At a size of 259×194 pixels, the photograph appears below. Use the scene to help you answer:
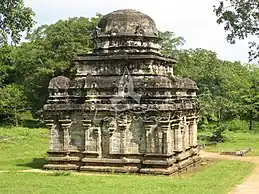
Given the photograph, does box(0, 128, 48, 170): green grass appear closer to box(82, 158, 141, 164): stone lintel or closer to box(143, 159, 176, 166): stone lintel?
box(82, 158, 141, 164): stone lintel

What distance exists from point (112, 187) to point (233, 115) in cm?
2758

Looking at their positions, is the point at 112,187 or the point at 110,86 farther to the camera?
the point at 110,86

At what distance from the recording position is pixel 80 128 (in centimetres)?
1870

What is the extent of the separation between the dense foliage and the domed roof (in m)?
18.7

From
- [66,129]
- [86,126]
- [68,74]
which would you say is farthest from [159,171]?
[68,74]

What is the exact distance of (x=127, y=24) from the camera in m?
19.8

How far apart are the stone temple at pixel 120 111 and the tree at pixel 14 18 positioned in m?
3.21

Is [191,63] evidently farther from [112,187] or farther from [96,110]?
[112,187]

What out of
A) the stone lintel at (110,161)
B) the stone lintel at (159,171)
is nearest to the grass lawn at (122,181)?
the stone lintel at (159,171)

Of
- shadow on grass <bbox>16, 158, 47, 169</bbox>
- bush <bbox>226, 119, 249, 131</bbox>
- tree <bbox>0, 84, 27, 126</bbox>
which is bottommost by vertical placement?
shadow on grass <bbox>16, 158, 47, 169</bbox>

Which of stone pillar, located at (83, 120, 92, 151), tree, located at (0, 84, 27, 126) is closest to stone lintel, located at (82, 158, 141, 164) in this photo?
stone pillar, located at (83, 120, 92, 151)

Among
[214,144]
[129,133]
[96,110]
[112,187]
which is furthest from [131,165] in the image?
[214,144]

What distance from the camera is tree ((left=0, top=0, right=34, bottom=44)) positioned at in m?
20.4

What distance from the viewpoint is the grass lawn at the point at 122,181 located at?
14.0 meters
